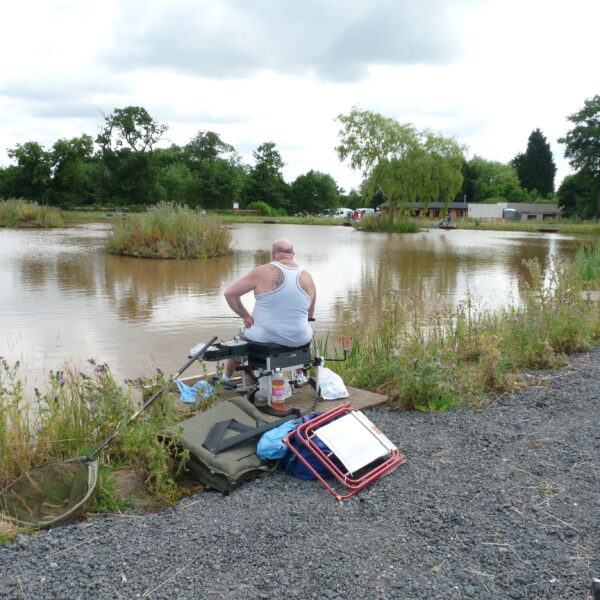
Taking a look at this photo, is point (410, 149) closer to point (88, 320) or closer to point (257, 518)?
point (88, 320)

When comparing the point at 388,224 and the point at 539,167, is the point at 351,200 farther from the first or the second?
the point at 388,224

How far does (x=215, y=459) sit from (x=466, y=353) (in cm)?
379

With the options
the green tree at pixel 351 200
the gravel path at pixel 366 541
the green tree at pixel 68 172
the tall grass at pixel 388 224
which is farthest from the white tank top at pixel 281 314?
the green tree at pixel 351 200

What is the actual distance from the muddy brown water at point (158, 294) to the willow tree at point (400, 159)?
22357mm

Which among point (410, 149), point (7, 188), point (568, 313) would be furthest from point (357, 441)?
point (7, 188)

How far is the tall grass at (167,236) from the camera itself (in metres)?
20.9

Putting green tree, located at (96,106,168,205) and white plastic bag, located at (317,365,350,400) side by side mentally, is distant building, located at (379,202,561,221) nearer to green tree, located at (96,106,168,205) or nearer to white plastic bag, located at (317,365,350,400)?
green tree, located at (96,106,168,205)

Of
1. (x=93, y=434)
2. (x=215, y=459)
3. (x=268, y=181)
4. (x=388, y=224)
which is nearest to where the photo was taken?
(x=215, y=459)

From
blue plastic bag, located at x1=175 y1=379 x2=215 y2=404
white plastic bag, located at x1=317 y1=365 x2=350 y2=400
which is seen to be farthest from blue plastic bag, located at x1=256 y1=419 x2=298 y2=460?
white plastic bag, located at x1=317 y1=365 x2=350 y2=400

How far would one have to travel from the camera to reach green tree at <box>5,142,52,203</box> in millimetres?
63781

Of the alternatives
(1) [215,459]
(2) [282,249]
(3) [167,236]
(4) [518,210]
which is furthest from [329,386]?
(4) [518,210]

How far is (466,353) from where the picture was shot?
6.61m

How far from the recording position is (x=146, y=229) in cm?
2127

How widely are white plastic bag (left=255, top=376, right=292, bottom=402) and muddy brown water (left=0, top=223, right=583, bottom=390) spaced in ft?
6.45
